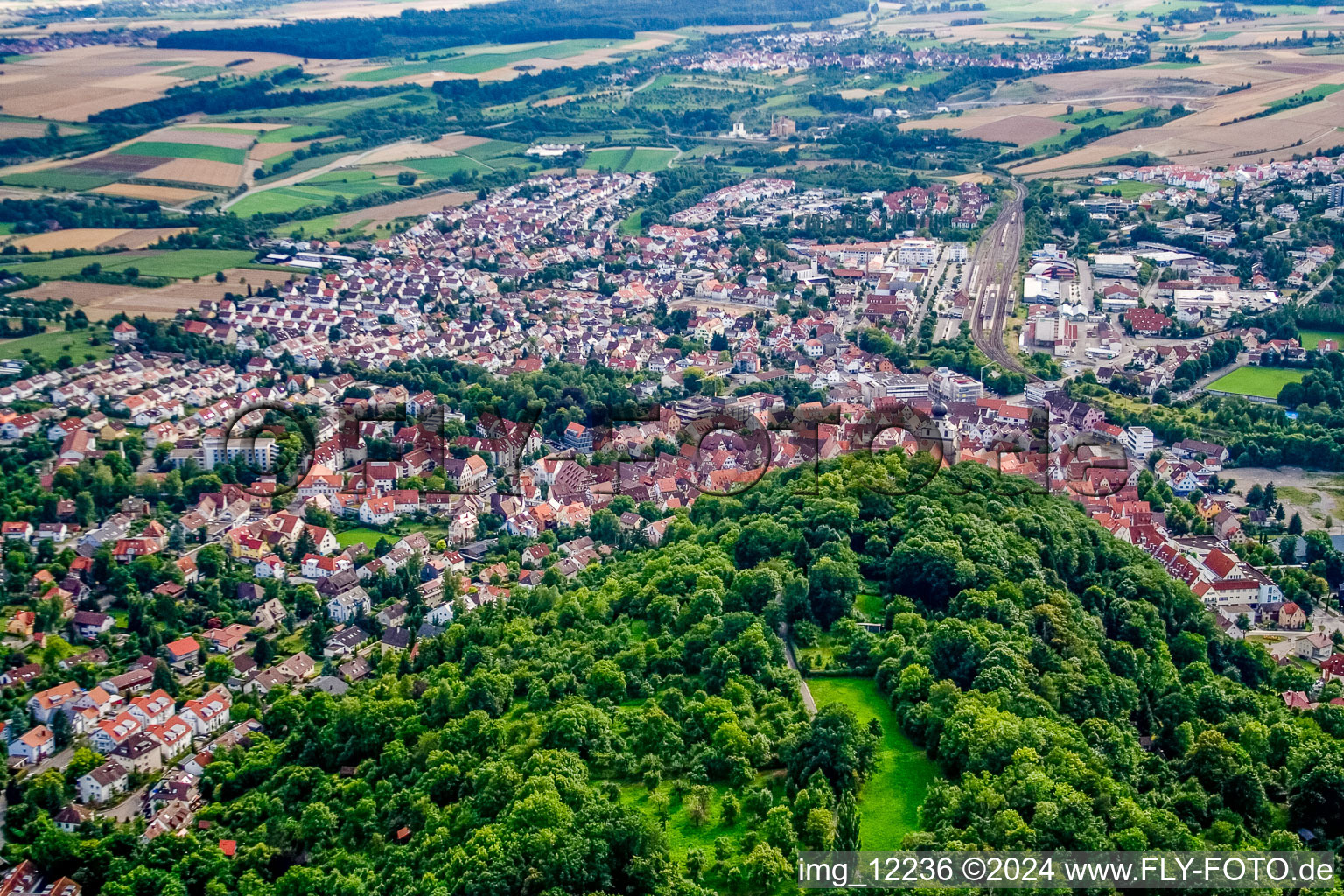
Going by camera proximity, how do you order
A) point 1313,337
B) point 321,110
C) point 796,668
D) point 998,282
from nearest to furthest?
point 796,668, point 1313,337, point 998,282, point 321,110

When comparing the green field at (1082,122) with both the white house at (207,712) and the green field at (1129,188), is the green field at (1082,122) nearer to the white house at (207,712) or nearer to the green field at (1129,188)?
the green field at (1129,188)

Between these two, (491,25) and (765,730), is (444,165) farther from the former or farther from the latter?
(765,730)

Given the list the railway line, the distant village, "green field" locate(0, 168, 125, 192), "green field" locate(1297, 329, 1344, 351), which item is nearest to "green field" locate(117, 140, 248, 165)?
"green field" locate(0, 168, 125, 192)

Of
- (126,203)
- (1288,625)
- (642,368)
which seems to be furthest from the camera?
(126,203)

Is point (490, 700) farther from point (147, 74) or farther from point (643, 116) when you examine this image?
point (147, 74)

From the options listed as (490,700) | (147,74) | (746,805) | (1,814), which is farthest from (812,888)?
(147,74)

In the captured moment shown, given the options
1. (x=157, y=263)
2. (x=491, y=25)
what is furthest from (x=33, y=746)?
(x=491, y=25)
